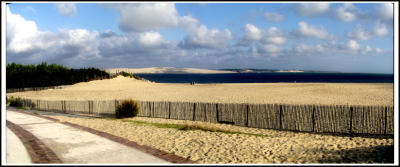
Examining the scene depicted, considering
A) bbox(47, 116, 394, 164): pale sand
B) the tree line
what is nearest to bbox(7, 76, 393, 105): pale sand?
the tree line

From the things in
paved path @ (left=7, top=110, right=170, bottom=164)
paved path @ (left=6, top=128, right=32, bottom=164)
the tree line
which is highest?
the tree line

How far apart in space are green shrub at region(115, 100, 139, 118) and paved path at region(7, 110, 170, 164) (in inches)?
244

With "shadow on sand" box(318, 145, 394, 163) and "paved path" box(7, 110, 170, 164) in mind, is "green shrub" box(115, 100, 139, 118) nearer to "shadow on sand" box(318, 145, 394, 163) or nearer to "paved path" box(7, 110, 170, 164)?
"paved path" box(7, 110, 170, 164)

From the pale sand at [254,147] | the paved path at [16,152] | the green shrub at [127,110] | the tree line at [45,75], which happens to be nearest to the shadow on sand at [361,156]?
the pale sand at [254,147]

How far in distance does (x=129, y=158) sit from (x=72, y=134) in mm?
4336

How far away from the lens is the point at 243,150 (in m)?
9.42

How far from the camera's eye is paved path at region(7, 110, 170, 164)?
773 centimetres

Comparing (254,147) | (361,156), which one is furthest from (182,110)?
(361,156)

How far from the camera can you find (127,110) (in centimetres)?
1838

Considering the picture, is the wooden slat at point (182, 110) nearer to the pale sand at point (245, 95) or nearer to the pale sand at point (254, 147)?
the pale sand at point (254, 147)

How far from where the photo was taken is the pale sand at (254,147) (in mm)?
8180

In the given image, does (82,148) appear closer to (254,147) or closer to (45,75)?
(254,147)

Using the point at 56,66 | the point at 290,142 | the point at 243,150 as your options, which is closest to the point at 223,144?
the point at 243,150

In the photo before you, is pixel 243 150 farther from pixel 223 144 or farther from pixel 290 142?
pixel 290 142
